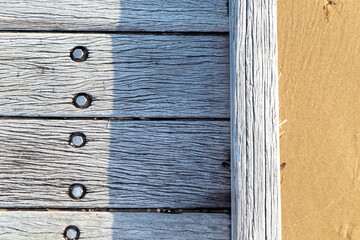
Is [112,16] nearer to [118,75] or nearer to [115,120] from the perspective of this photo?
[118,75]

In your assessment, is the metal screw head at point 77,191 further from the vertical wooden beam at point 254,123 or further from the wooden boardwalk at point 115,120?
the vertical wooden beam at point 254,123

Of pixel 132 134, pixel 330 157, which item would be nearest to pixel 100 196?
pixel 132 134

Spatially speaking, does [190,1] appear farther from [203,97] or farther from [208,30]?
[203,97]

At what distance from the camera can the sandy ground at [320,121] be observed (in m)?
1.64

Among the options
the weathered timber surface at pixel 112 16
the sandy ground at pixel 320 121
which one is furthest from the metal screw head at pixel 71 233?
the sandy ground at pixel 320 121

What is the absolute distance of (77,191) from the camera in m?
1.20

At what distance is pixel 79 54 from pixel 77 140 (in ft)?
0.93

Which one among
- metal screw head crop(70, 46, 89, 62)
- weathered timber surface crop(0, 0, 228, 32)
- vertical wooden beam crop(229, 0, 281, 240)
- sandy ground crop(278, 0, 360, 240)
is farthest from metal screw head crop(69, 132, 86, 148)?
sandy ground crop(278, 0, 360, 240)

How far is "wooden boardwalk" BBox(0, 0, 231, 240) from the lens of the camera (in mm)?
1203

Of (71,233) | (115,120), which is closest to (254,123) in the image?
(115,120)

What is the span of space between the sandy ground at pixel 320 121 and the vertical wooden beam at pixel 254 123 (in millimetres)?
572

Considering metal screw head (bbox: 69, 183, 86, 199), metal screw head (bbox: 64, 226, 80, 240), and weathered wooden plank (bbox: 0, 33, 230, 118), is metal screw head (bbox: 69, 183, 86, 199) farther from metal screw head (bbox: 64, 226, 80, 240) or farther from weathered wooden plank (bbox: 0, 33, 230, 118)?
weathered wooden plank (bbox: 0, 33, 230, 118)

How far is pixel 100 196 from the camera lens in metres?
1.21

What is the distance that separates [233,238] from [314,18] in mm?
1110
